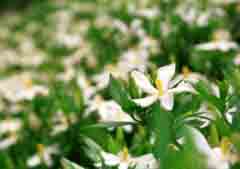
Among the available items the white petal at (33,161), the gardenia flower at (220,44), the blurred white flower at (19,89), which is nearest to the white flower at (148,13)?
the gardenia flower at (220,44)

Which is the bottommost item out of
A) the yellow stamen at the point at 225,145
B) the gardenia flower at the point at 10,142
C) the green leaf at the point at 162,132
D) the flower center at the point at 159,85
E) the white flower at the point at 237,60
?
the gardenia flower at the point at 10,142

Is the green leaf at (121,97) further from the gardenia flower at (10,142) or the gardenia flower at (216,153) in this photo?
the gardenia flower at (10,142)

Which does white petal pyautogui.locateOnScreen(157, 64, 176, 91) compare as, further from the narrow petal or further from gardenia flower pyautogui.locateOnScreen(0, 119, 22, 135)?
gardenia flower pyautogui.locateOnScreen(0, 119, 22, 135)

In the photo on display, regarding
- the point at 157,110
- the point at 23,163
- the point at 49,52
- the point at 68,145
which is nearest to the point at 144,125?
the point at 157,110

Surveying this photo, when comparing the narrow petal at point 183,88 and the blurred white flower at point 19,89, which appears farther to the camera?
the blurred white flower at point 19,89

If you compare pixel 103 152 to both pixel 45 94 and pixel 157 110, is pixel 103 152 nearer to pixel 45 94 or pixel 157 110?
pixel 157 110

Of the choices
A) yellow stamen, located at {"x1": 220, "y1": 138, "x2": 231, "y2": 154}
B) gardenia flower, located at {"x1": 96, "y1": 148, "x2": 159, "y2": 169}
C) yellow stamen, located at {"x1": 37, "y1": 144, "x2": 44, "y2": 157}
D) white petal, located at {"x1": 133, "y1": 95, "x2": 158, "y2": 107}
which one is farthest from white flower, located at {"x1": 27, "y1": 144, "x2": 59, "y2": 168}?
yellow stamen, located at {"x1": 220, "y1": 138, "x2": 231, "y2": 154}

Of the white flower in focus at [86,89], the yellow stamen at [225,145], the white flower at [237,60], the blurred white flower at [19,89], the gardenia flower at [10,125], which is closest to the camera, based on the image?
the yellow stamen at [225,145]
